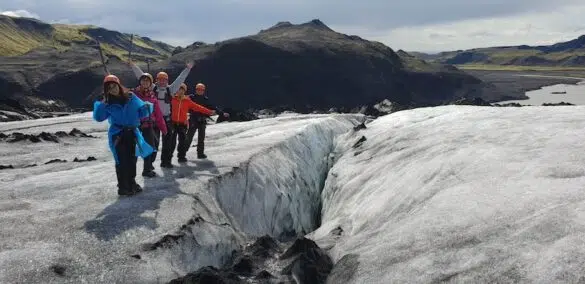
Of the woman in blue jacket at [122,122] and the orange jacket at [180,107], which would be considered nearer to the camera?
the woman in blue jacket at [122,122]

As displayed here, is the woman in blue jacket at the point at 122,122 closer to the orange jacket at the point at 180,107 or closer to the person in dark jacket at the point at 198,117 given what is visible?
the orange jacket at the point at 180,107

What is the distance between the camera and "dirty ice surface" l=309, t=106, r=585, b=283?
650cm

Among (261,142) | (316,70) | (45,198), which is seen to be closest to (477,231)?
(45,198)

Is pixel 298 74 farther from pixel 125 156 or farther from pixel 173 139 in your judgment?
pixel 125 156

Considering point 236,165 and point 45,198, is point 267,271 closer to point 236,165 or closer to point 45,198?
point 45,198

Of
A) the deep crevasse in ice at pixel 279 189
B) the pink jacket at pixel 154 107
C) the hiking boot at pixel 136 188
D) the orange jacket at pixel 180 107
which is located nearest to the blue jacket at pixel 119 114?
the hiking boot at pixel 136 188

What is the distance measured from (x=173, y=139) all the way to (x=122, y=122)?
384 cm

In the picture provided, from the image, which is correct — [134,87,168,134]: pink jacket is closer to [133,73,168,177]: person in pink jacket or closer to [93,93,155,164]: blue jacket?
→ [133,73,168,177]: person in pink jacket

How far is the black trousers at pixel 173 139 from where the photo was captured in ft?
41.9

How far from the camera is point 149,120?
11.2 metres

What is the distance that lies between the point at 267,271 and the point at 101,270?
2.62m

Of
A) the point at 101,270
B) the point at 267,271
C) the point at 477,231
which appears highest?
the point at 477,231

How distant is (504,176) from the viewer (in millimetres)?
9320

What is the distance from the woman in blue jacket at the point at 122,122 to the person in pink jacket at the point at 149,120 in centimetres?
142
